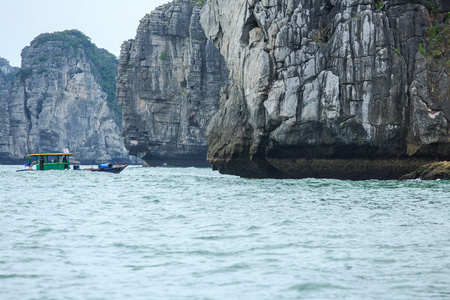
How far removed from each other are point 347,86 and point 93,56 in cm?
9921

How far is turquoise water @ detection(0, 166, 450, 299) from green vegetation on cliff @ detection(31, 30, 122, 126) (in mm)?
99565

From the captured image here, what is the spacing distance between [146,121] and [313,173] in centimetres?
4041

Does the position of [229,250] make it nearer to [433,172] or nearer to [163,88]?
[433,172]

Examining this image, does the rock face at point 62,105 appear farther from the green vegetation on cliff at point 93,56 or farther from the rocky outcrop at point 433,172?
the rocky outcrop at point 433,172

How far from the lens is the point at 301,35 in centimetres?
3019

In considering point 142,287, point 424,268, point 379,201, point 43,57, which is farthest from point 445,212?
point 43,57

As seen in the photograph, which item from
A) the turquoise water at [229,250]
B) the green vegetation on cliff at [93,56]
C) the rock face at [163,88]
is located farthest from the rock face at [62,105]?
the turquoise water at [229,250]

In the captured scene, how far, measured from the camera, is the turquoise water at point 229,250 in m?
7.25

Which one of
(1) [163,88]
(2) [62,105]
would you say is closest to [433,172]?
(1) [163,88]

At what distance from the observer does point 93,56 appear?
388 feet

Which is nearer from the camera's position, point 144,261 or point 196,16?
point 144,261

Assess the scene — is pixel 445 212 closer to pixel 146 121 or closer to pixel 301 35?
pixel 301 35

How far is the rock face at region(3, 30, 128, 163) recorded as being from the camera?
322 ft

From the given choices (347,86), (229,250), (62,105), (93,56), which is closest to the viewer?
(229,250)
